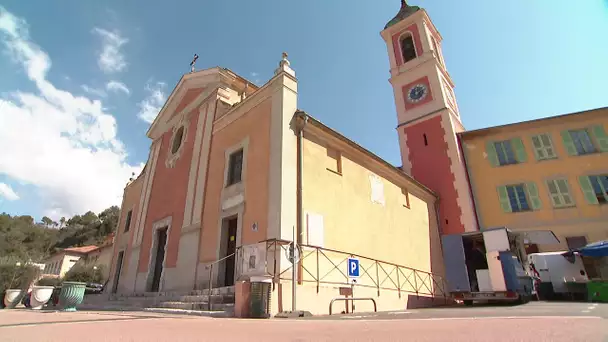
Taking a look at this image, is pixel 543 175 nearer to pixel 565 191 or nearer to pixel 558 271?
pixel 565 191

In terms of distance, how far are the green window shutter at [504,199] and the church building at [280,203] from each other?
1708 millimetres

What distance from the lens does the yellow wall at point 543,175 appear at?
14812mm

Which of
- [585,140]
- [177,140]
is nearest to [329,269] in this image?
[177,140]

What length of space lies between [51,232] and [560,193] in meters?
81.5

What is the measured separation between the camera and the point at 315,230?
29.3 feet

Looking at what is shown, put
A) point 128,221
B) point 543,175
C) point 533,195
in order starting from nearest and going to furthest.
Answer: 1. point 533,195
2. point 543,175
3. point 128,221

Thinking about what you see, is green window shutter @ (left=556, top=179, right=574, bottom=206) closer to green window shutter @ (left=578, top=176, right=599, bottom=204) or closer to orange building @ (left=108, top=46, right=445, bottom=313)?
green window shutter @ (left=578, top=176, right=599, bottom=204)

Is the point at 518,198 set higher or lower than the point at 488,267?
higher

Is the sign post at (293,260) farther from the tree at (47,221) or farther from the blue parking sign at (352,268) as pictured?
the tree at (47,221)

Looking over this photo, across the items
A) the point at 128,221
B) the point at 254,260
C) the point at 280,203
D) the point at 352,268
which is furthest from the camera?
the point at 128,221

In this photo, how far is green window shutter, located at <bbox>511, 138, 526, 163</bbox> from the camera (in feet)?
54.8

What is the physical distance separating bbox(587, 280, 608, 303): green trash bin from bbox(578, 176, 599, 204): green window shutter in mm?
6116

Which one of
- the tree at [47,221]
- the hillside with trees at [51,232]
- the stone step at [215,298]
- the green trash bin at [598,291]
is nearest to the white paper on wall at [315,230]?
the stone step at [215,298]

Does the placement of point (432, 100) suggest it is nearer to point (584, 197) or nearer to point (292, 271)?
point (584, 197)
